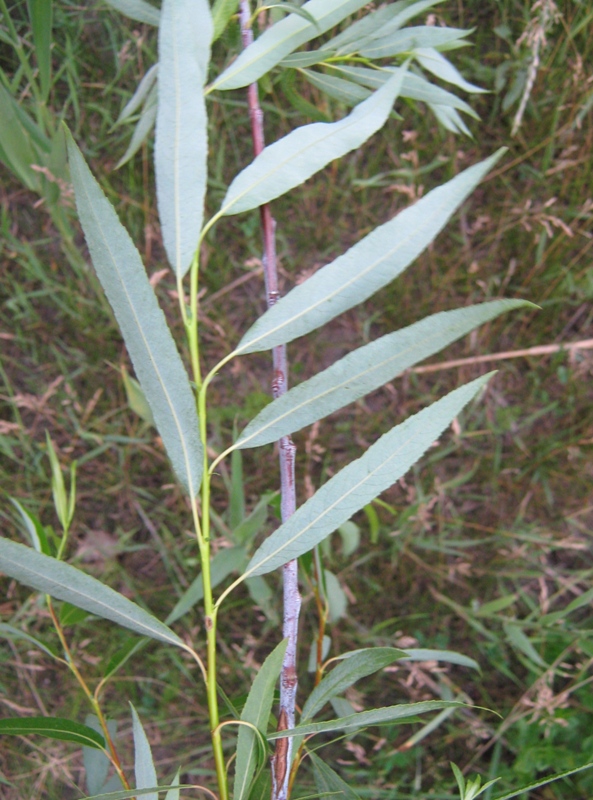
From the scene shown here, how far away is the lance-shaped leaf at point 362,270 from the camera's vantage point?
560 mm

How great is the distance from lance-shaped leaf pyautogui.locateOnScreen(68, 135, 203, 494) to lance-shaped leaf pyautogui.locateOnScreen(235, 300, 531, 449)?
75 mm

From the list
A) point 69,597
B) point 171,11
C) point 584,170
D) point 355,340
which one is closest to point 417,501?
point 355,340

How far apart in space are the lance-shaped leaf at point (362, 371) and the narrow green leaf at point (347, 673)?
0.26 metres

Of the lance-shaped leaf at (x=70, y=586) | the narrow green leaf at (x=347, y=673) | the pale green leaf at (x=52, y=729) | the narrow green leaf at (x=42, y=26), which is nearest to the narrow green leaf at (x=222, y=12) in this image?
the narrow green leaf at (x=42, y=26)

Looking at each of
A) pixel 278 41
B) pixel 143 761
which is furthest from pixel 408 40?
pixel 143 761

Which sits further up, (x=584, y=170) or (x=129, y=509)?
(x=584, y=170)

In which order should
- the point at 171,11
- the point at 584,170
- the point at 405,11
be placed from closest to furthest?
the point at 171,11
the point at 405,11
the point at 584,170

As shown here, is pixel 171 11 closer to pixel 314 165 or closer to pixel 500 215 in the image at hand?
pixel 314 165

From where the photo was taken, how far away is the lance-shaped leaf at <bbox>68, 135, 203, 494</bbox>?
56 cm

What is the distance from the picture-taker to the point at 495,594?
145cm

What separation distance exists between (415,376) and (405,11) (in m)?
0.83

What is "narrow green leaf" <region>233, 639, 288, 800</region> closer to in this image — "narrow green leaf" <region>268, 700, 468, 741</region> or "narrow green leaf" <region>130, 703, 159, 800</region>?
"narrow green leaf" <region>268, 700, 468, 741</region>

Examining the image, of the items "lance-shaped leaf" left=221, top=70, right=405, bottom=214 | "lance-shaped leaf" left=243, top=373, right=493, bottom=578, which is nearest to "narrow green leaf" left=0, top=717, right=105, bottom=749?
"lance-shaped leaf" left=243, top=373, right=493, bottom=578

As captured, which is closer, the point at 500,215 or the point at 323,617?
the point at 323,617
